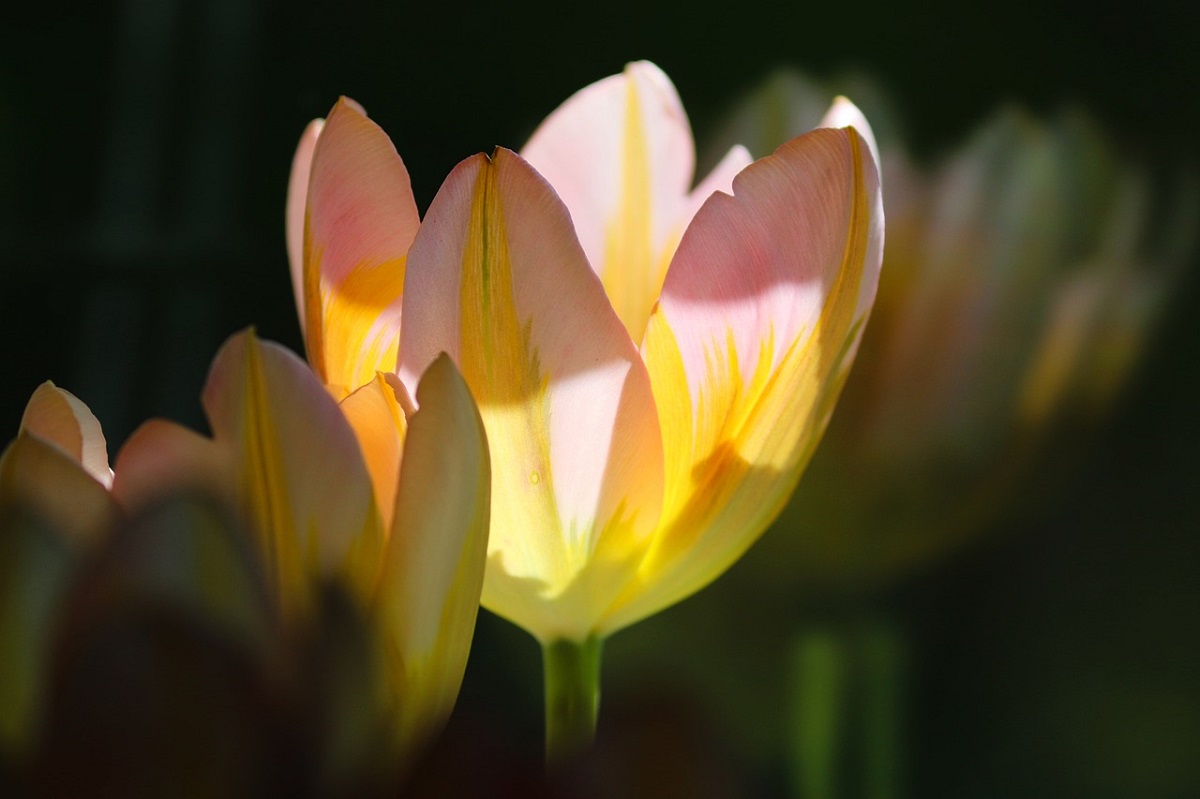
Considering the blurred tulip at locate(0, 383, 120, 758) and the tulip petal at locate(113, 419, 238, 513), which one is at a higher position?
the tulip petal at locate(113, 419, 238, 513)

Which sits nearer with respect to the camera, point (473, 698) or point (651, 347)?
point (651, 347)

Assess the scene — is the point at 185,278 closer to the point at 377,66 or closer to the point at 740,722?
the point at 377,66

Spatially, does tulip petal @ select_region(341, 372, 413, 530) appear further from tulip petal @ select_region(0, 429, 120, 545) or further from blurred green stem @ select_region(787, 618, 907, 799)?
blurred green stem @ select_region(787, 618, 907, 799)

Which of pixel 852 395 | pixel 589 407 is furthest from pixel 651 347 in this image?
pixel 852 395

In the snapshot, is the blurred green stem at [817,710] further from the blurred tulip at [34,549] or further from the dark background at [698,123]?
the blurred tulip at [34,549]

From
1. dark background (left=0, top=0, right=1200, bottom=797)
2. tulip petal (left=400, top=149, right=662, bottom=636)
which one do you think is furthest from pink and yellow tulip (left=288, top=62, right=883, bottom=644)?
dark background (left=0, top=0, right=1200, bottom=797)

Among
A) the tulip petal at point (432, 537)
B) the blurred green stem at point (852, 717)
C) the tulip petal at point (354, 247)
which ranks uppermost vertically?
the tulip petal at point (354, 247)

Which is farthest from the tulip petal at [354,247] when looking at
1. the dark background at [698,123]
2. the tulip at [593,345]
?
the dark background at [698,123]
